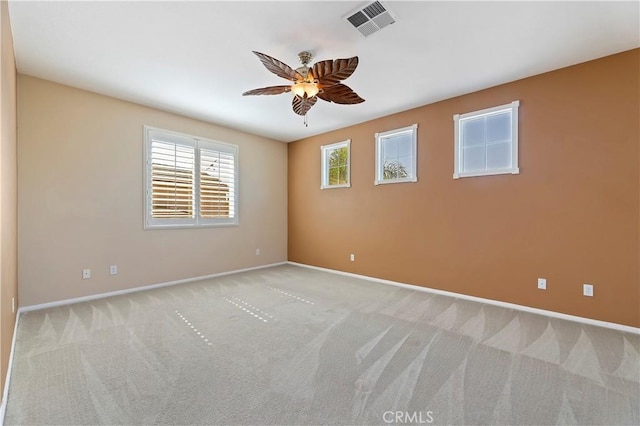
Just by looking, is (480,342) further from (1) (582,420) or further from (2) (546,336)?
(1) (582,420)

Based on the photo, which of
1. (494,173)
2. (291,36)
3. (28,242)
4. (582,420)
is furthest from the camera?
(494,173)

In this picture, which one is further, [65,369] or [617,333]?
[617,333]

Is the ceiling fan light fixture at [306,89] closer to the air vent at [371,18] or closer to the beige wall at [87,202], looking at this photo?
the air vent at [371,18]

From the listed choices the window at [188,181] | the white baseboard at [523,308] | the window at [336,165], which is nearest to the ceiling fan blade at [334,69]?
the window at [336,165]

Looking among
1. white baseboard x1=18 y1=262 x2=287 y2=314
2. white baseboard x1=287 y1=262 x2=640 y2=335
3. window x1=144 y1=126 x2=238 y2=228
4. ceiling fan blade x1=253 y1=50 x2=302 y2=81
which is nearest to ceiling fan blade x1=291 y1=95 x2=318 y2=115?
ceiling fan blade x1=253 y1=50 x2=302 y2=81

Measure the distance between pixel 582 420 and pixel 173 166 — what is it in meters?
5.36

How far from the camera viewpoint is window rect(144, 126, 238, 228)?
4414 millimetres

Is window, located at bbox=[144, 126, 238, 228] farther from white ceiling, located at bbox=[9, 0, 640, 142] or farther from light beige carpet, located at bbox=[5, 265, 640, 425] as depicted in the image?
light beige carpet, located at bbox=[5, 265, 640, 425]

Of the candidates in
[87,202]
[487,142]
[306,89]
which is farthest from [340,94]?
[87,202]

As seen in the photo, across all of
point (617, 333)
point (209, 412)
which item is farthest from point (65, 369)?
point (617, 333)

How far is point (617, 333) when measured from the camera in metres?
2.78

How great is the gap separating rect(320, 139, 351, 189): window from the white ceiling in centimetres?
165

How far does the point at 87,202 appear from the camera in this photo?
3.76 meters

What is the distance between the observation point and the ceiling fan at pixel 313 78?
2.39 meters
